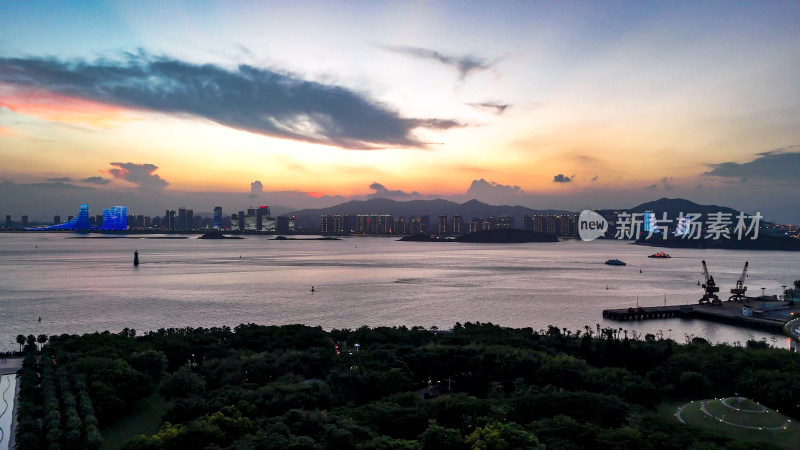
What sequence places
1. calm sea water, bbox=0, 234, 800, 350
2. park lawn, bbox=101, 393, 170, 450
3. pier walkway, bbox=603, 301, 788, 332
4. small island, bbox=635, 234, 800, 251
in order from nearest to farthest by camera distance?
park lawn, bbox=101, 393, 170, 450, calm sea water, bbox=0, 234, 800, 350, pier walkway, bbox=603, 301, 788, 332, small island, bbox=635, 234, 800, 251

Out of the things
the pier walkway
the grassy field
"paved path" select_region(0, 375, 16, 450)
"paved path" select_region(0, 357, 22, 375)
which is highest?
the grassy field

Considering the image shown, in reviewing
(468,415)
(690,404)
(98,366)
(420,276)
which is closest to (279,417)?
(468,415)

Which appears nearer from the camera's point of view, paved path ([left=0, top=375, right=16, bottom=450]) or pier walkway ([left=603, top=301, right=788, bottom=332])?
paved path ([left=0, top=375, right=16, bottom=450])

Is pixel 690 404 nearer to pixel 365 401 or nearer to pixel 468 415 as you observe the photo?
pixel 468 415

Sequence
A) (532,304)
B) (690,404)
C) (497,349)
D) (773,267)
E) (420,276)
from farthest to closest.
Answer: (773,267)
(420,276)
(532,304)
(497,349)
(690,404)

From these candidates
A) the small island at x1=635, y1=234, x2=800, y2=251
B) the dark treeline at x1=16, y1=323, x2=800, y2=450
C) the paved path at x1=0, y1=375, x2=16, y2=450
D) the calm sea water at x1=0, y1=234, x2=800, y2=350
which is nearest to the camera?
the dark treeline at x1=16, y1=323, x2=800, y2=450

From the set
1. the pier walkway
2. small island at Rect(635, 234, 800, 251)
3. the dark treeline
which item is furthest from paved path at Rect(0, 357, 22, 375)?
small island at Rect(635, 234, 800, 251)

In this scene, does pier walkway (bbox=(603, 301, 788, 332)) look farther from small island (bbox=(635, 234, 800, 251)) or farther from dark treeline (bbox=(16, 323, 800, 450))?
small island (bbox=(635, 234, 800, 251))
